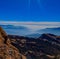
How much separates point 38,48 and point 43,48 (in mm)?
2947

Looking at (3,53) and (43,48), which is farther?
(43,48)

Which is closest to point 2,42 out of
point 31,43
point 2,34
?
point 2,34

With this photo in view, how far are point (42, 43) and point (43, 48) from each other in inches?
704

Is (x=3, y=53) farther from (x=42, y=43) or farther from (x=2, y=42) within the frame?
(x=42, y=43)

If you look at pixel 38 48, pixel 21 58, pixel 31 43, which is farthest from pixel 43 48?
pixel 21 58

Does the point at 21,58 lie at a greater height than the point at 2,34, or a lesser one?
lesser

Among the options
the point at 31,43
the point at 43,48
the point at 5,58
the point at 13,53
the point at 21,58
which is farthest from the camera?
the point at 31,43

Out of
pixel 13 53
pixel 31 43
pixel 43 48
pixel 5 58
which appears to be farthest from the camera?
pixel 31 43

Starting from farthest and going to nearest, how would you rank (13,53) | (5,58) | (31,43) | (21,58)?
(31,43) → (21,58) → (13,53) → (5,58)

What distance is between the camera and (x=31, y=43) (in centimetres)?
18888

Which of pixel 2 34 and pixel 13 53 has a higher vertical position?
pixel 2 34

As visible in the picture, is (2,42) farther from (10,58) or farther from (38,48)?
(38,48)

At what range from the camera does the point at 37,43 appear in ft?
627

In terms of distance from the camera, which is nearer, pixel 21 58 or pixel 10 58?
pixel 10 58
